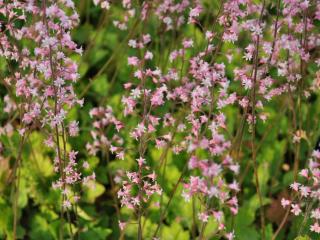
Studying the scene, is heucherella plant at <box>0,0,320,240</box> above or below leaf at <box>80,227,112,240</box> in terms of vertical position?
above

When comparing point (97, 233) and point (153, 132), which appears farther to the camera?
point (97, 233)

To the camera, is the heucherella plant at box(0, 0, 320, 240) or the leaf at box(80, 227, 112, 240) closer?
the heucherella plant at box(0, 0, 320, 240)

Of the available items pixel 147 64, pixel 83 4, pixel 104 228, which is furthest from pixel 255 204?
pixel 83 4

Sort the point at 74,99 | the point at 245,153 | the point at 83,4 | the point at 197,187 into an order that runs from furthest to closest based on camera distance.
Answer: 1. the point at 83,4
2. the point at 245,153
3. the point at 74,99
4. the point at 197,187

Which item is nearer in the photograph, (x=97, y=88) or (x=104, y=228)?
(x=104, y=228)

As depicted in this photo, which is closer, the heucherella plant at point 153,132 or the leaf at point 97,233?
the heucherella plant at point 153,132

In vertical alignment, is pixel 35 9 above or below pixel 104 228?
above

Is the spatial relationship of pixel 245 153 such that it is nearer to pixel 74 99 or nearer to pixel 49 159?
pixel 49 159

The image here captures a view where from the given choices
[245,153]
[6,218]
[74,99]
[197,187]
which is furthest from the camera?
[245,153]

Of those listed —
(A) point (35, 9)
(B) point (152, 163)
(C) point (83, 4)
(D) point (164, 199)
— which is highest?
(C) point (83, 4)

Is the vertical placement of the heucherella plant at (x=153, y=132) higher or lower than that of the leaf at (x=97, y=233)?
higher

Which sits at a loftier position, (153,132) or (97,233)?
(153,132)
